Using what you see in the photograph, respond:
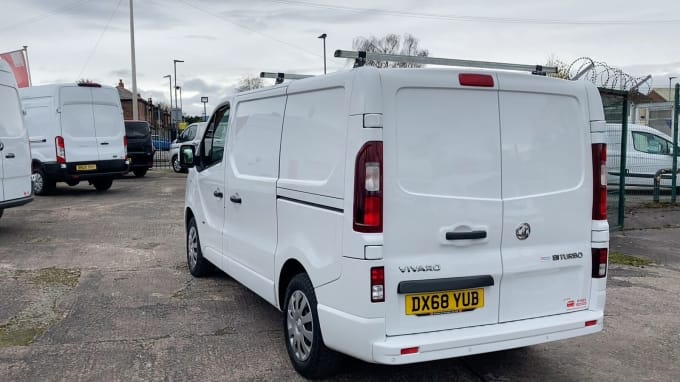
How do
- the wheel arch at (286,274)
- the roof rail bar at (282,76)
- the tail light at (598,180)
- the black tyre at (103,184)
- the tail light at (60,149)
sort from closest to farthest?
the tail light at (598,180)
the wheel arch at (286,274)
the roof rail bar at (282,76)
the tail light at (60,149)
the black tyre at (103,184)

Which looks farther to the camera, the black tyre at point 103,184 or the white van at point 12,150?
the black tyre at point 103,184

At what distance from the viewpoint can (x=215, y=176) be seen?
5914 millimetres

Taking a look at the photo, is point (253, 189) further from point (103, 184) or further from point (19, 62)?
point (19, 62)

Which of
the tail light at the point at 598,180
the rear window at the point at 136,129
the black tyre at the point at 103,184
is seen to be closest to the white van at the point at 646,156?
the tail light at the point at 598,180

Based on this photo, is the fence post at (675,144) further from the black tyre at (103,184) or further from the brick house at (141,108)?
the brick house at (141,108)

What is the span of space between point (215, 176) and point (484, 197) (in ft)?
9.73

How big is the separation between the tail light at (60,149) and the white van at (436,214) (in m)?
11.5

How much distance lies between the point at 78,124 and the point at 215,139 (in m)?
9.88

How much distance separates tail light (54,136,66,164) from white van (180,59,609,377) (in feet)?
37.9

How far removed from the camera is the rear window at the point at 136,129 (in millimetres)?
20422

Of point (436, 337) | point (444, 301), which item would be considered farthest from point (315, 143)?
point (436, 337)

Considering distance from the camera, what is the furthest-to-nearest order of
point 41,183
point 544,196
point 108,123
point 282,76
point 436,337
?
point 108,123
point 41,183
point 282,76
point 544,196
point 436,337

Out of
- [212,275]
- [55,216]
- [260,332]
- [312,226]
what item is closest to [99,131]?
[55,216]

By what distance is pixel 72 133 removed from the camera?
14570mm
